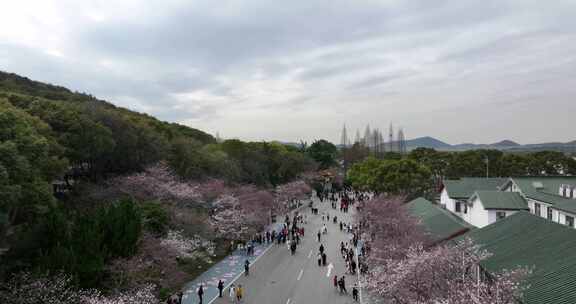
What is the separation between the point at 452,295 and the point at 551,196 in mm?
19860

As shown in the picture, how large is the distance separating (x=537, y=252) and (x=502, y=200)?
13.9 m

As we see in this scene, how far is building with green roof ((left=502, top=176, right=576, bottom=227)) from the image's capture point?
22644 millimetres

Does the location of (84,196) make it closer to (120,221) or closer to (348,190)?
(120,221)

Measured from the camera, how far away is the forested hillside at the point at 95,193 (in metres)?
16.5

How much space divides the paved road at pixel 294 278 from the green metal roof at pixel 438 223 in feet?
18.9

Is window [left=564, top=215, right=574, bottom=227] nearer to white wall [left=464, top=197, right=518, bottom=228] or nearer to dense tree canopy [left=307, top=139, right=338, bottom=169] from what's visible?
white wall [left=464, top=197, right=518, bottom=228]

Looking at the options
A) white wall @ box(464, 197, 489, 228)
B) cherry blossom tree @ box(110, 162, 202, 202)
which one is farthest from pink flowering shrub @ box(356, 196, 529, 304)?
cherry blossom tree @ box(110, 162, 202, 202)

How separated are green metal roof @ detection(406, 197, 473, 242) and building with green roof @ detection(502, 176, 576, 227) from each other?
4859 millimetres

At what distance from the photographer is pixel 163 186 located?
101 ft

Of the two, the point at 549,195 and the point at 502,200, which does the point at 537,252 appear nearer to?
the point at 502,200

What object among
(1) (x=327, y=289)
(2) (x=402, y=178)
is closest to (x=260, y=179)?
(2) (x=402, y=178)

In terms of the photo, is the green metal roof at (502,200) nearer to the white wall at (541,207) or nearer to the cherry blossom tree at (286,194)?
the white wall at (541,207)

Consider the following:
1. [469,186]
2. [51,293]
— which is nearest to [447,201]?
[469,186]

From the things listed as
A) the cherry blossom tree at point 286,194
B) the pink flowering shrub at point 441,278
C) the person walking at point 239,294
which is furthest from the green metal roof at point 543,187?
the cherry blossom tree at point 286,194
